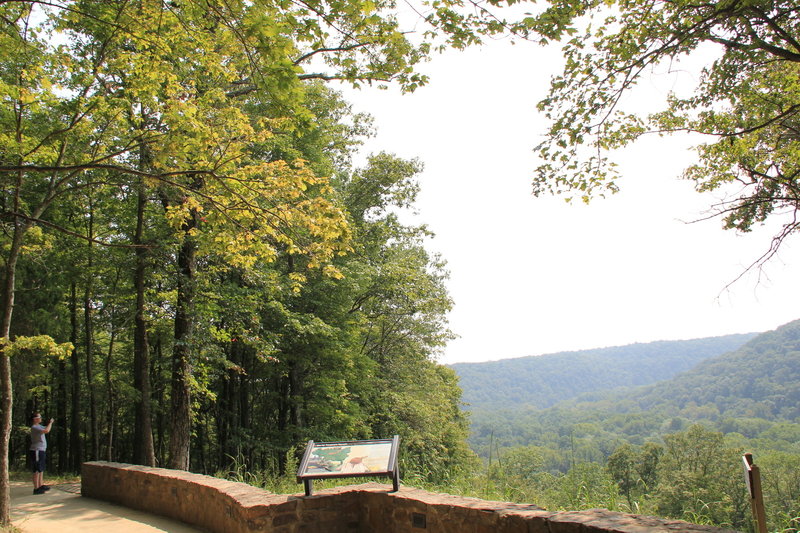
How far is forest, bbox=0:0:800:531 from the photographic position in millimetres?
5219

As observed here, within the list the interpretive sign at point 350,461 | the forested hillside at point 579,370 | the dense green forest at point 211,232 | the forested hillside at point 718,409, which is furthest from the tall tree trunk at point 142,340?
the forested hillside at point 579,370

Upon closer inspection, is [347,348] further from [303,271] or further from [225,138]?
[225,138]

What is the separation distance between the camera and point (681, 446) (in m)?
37.4

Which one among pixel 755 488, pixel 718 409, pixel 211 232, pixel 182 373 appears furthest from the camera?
pixel 718 409

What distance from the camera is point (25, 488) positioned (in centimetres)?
983

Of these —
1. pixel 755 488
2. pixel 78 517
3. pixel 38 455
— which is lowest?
pixel 78 517

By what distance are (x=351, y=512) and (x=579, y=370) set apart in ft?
643

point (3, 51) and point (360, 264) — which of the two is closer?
point (3, 51)

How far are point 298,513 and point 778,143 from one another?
8816 mm

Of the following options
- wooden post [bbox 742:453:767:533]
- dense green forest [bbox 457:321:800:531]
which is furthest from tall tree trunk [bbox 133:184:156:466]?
wooden post [bbox 742:453:767:533]

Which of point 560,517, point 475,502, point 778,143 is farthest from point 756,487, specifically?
point 778,143

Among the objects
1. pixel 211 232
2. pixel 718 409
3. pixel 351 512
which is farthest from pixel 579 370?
pixel 351 512

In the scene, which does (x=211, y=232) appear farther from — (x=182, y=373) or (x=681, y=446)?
(x=681, y=446)

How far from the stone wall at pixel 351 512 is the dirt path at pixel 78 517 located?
0.71 ft
